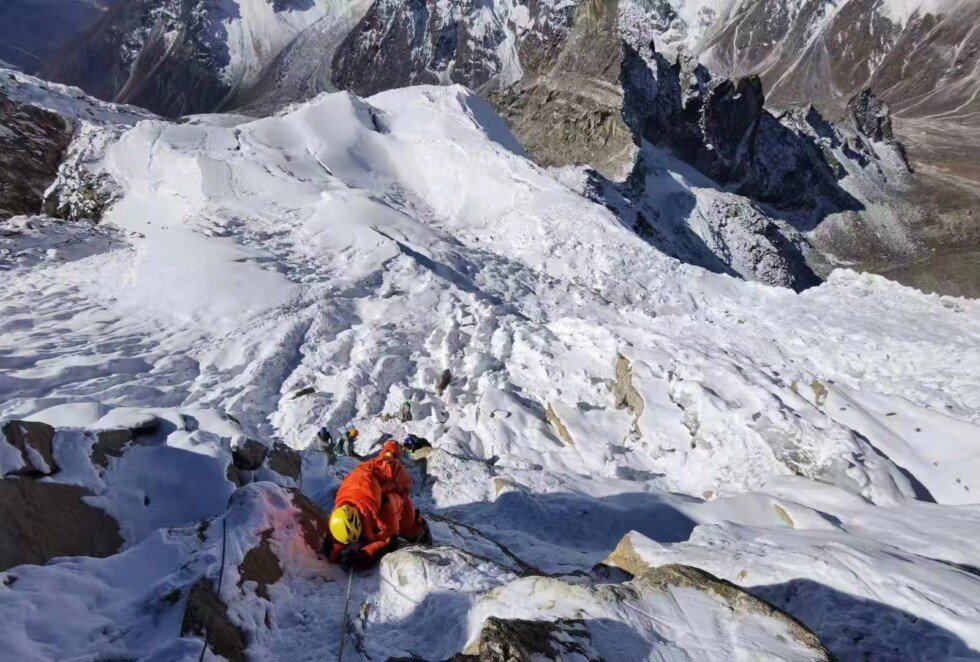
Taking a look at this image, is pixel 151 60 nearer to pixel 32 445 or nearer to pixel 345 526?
pixel 32 445

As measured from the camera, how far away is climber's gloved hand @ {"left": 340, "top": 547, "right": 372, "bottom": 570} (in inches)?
177

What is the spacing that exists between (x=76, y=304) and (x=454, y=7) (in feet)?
309

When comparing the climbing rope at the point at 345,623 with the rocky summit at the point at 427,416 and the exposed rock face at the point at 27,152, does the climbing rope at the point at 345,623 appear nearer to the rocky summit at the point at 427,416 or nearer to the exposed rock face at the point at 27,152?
the rocky summit at the point at 427,416

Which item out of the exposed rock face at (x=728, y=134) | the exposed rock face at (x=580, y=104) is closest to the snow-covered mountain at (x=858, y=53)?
the exposed rock face at (x=728, y=134)

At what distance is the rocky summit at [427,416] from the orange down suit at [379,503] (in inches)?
1.4

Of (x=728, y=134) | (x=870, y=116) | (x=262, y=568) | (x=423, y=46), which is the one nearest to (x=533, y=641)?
(x=262, y=568)

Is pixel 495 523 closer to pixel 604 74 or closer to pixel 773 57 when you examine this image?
pixel 604 74

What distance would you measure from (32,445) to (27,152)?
14.8 metres

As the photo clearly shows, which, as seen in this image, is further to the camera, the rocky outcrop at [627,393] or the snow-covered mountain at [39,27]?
the snow-covered mountain at [39,27]

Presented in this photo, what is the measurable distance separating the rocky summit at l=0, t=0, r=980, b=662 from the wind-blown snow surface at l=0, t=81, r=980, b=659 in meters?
0.04

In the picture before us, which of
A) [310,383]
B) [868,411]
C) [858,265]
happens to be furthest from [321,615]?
[858,265]

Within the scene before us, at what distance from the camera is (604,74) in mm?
38562

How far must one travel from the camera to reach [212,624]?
323 cm

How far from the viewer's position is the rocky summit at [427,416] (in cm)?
358
